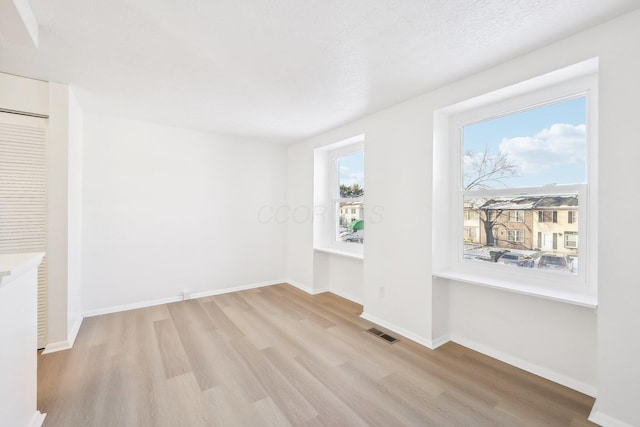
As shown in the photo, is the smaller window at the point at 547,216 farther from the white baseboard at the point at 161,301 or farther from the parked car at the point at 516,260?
the white baseboard at the point at 161,301

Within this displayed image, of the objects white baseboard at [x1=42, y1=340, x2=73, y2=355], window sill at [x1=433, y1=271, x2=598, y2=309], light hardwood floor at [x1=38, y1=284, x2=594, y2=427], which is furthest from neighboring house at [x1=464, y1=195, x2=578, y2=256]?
white baseboard at [x1=42, y1=340, x2=73, y2=355]

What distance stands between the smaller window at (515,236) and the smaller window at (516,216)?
0.10m

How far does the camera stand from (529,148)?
2285 mm

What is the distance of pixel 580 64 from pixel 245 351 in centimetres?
344

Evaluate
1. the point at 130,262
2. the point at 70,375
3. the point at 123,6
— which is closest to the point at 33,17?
the point at 123,6

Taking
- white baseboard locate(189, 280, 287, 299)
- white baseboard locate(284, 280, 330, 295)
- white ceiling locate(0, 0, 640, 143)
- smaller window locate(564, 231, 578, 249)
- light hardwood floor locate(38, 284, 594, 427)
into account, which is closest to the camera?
white ceiling locate(0, 0, 640, 143)

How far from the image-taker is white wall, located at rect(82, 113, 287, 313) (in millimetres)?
3387

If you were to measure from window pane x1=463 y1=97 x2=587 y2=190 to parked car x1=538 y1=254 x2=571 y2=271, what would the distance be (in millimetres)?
589

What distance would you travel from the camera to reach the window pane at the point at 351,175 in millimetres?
3980

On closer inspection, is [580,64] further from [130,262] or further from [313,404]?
[130,262]

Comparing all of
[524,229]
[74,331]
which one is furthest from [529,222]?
[74,331]

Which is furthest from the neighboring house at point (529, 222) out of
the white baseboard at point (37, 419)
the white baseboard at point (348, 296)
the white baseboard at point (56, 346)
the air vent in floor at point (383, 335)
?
the white baseboard at point (56, 346)

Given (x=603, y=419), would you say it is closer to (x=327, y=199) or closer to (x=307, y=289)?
(x=307, y=289)

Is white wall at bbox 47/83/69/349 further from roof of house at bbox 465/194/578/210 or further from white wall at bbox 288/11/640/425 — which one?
roof of house at bbox 465/194/578/210
